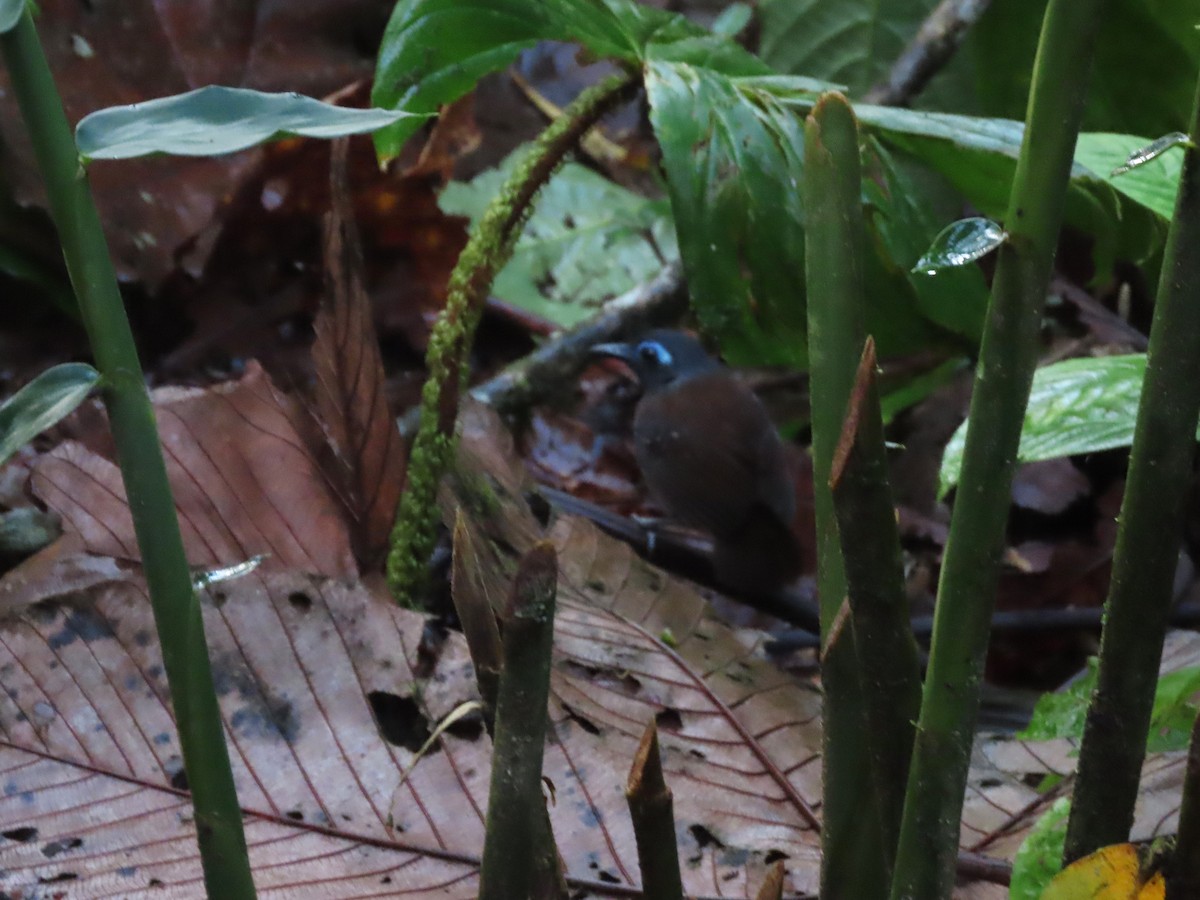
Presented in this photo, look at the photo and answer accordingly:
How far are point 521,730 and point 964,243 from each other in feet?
1.15

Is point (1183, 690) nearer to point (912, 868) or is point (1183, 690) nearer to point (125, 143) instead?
point (912, 868)

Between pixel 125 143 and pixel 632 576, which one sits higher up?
pixel 632 576

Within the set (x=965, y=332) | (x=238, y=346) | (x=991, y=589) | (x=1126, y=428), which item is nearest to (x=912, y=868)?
(x=991, y=589)

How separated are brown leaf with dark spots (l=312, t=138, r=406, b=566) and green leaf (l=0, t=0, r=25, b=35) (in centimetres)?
100

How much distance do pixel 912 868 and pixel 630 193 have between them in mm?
4045


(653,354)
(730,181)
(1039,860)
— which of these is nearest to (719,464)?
(653,354)

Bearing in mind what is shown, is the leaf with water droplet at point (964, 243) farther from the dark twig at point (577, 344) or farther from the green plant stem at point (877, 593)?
the dark twig at point (577, 344)

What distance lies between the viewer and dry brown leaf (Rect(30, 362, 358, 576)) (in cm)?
173

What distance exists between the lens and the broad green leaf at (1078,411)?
126cm

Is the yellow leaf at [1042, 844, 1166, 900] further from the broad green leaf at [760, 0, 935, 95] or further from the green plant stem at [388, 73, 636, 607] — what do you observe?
the broad green leaf at [760, 0, 935, 95]

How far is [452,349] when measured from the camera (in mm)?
1864

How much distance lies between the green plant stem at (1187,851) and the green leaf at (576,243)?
311 centimetres

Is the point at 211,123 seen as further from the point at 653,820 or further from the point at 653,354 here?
the point at 653,354

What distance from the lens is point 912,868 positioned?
0.70 m
